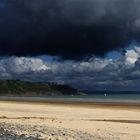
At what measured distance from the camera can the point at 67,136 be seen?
2611cm

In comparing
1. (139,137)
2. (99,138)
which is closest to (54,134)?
(99,138)

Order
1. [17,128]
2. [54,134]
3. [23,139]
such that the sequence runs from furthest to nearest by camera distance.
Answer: [17,128], [54,134], [23,139]

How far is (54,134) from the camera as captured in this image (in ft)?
89.2

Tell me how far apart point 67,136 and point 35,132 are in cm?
302

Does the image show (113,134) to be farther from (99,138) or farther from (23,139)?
(23,139)

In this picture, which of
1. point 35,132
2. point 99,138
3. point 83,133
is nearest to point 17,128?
point 35,132

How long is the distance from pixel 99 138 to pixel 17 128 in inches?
326

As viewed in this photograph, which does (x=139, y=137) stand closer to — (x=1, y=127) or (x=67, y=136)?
(x=67, y=136)

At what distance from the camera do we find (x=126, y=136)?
26562 mm

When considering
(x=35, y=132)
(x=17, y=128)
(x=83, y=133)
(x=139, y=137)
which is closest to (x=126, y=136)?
A: (x=139, y=137)

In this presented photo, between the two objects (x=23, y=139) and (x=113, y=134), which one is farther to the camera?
(x=113, y=134)

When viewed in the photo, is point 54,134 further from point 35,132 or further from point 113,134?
point 113,134

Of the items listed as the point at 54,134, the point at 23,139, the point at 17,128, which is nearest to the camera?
the point at 23,139

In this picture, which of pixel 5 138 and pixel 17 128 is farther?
pixel 17 128
